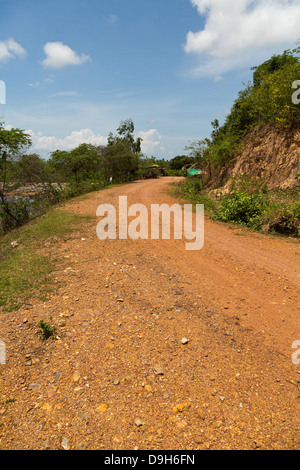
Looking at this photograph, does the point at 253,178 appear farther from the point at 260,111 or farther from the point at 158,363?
the point at 158,363

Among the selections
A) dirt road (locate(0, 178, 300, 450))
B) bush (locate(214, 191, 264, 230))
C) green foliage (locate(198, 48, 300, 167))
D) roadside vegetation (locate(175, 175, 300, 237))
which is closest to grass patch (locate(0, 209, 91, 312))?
dirt road (locate(0, 178, 300, 450))

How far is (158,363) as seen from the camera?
10.3 feet

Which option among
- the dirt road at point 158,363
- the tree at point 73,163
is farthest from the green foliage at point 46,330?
the tree at point 73,163

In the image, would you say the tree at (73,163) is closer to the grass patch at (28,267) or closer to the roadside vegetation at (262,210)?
the grass patch at (28,267)

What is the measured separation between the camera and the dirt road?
2.40 meters

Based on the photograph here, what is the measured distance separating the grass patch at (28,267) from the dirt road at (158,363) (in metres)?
0.36

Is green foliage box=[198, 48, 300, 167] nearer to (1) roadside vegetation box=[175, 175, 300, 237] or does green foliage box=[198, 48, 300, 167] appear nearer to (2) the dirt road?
(1) roadside vegetation box=[175, 175, 300, 237]

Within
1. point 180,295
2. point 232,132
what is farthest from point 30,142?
point 180,295

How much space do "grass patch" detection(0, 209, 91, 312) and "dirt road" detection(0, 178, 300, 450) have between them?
1.19 ft

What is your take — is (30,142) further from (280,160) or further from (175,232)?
(280,160)

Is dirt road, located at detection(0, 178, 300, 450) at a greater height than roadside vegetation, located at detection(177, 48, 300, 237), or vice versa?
roadside vegetation, located at detection(177, 48, 300, 237)

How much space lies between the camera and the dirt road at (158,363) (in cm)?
240

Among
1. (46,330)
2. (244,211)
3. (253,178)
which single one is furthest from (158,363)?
(253,178)

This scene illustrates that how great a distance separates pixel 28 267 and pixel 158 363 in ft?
13.5
